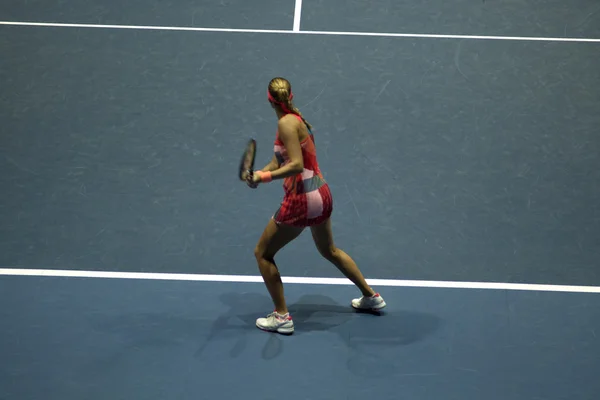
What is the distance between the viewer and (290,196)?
630cm

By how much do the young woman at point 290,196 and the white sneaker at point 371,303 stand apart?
0.91 ft

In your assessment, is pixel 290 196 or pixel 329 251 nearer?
pixel 290 196

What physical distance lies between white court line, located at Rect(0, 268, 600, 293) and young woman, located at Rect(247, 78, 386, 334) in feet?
2.32

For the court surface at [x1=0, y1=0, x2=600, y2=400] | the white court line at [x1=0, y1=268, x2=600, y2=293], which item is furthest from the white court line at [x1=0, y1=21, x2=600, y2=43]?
the white court line at [x1=0, y1=268, x2=600, y2=293]

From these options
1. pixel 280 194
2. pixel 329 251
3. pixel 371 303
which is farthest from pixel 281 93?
pixel 280 194

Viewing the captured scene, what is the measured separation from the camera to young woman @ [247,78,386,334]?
6.05 m

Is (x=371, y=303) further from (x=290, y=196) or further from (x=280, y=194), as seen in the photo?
(x=280, y=194)

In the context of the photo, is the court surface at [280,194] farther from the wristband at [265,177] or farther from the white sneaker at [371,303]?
the wristband at [265,177]

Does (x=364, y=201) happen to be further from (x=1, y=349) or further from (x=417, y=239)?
(x=1, y=349)

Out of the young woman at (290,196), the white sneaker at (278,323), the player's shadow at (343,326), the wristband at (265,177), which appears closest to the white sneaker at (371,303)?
A: the player's shadow at (343,326)

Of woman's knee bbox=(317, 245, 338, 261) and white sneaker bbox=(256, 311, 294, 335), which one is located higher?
woman's knee bbox=(317, 245, 338, 261)

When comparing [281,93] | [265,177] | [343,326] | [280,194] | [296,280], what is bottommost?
[343,326]

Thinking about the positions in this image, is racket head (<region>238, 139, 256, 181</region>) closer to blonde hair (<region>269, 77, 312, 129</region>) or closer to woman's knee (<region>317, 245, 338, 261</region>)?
blonde hair (<region>269, 77, 312, 129</region>)

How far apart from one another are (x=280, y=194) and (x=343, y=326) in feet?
6.51
